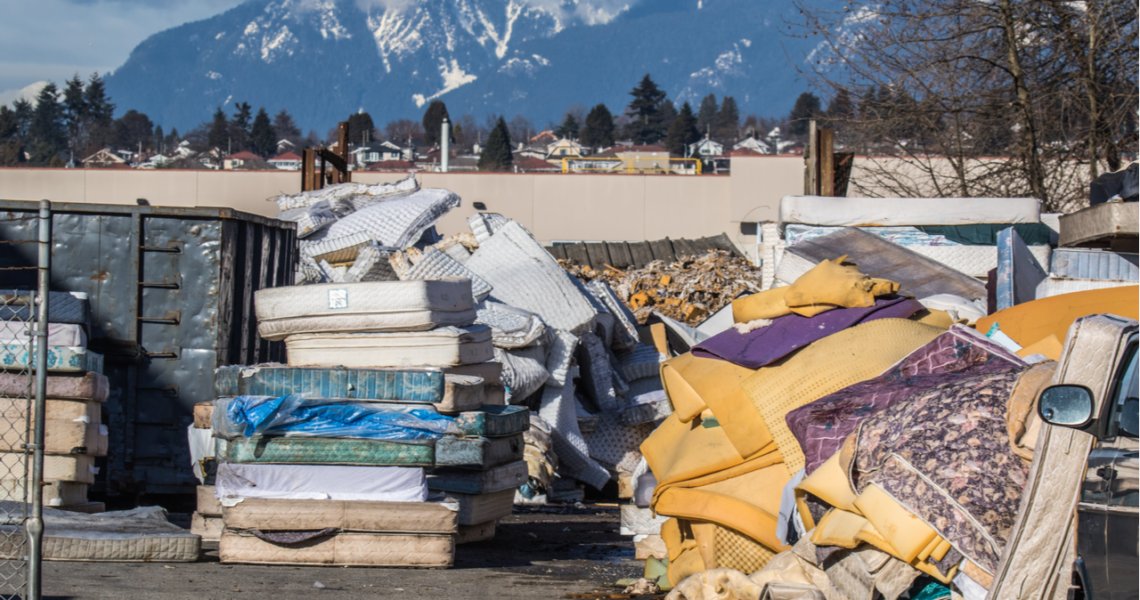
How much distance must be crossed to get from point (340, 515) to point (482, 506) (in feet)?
4.51

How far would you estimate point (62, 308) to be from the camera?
8508 millimetres

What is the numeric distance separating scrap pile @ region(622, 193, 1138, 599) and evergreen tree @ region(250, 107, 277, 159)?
315ft

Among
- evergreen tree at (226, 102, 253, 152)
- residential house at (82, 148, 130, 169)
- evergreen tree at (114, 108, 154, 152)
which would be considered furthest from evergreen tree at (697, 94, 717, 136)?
residential house at (82, 148, 130, 169)

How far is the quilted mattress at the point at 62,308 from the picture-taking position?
327 inches

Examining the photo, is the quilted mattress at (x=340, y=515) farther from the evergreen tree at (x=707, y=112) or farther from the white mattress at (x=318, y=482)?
the evergreen tree at (x=707, y=112)

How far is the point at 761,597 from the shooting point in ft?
17.0

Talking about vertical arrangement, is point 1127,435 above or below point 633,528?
above

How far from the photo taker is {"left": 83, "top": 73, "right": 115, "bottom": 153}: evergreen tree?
326ft

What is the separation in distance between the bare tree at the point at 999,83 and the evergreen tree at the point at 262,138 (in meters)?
86.6

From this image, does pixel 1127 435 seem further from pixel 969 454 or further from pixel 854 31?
pixel 854 31

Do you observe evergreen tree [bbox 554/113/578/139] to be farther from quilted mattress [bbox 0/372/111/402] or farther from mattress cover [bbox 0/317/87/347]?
quilted mattress [bbox 0/372/111/402]

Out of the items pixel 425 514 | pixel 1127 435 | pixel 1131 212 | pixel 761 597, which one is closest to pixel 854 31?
pixel 1131 212

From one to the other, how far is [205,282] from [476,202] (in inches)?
1161

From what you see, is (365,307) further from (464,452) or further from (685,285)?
(685,285)
